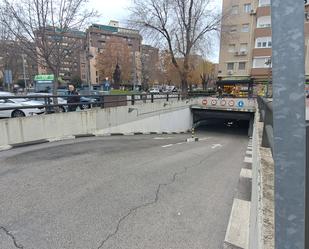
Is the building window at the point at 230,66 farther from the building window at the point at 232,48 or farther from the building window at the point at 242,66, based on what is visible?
the building window at the point at 232,48

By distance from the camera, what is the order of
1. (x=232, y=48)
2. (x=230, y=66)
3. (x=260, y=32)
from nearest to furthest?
(x=260, y=32), (x=232, y=48), (x=230, y=66)

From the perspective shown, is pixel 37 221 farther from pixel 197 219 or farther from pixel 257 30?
pixel 257 30

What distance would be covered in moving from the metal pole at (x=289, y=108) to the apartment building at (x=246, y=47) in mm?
33902

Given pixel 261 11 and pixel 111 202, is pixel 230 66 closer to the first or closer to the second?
pixel 261 11

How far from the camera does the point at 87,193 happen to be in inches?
148

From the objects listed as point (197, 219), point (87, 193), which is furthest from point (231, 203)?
point (87, 193)

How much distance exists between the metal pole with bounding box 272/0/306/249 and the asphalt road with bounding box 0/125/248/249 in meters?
1.83

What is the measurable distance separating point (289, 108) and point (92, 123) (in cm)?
958

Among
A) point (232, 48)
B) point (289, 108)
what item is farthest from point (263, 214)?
point (232, 48)

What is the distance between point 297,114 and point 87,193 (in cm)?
352

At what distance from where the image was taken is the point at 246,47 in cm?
3447

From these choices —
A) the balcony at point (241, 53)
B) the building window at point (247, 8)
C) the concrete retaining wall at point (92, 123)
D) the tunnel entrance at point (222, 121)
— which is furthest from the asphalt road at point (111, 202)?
the building window at point (247, 8)

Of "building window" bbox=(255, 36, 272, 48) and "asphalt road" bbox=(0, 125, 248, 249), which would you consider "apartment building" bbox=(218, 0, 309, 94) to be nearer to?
"building window" bbox=(255, 36, 272, 48)

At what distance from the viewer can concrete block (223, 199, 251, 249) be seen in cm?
256
